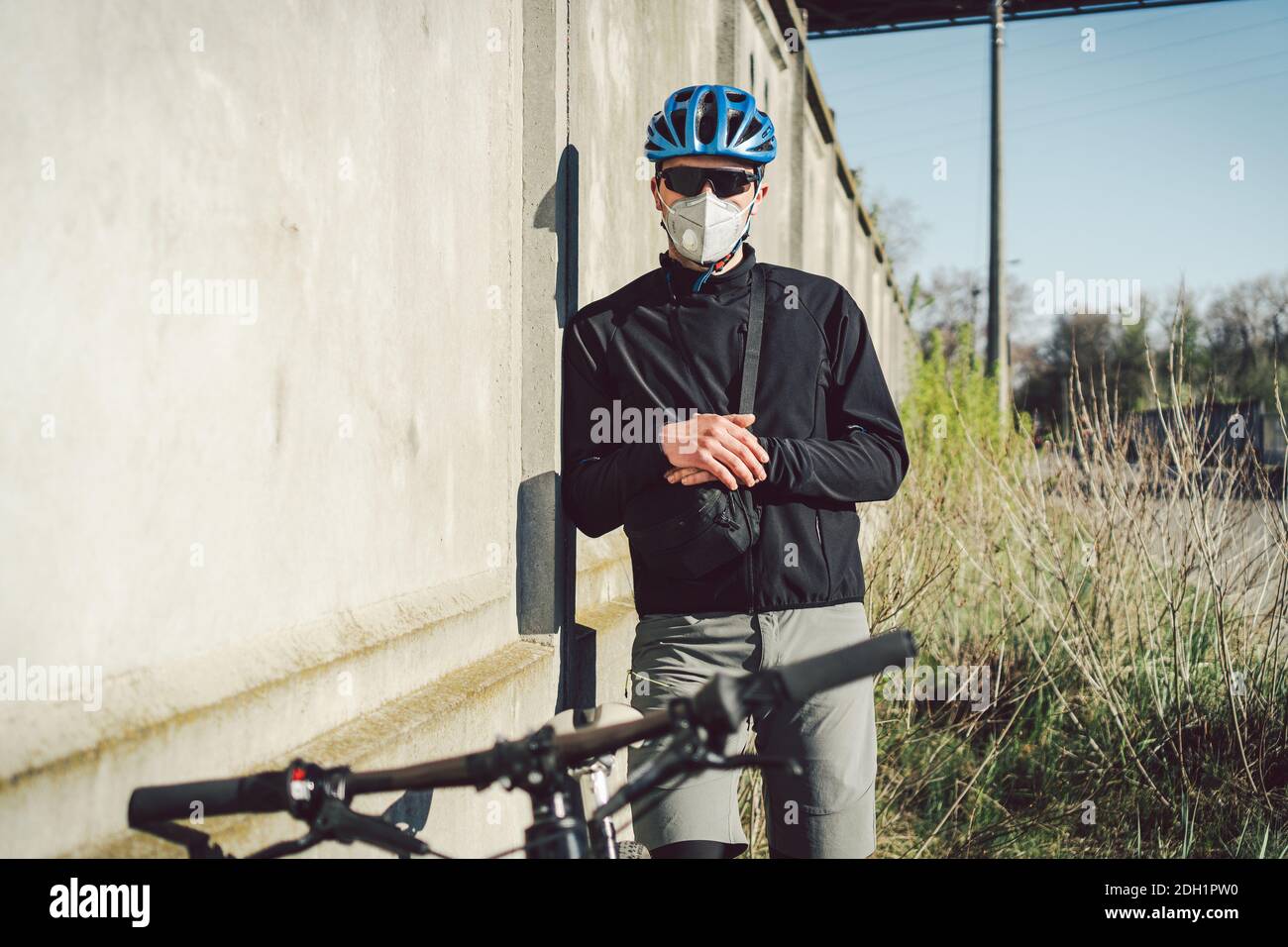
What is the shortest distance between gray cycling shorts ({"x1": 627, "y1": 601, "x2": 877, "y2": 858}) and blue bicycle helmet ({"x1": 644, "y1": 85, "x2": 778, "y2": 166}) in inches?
43.2

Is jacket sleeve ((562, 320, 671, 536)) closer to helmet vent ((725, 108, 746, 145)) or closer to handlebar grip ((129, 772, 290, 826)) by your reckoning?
helmet vent ((725, 108, 746, 145))

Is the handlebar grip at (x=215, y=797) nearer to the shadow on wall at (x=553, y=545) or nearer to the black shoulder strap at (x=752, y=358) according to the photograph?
the black shoulder strap at (x=752, y=358)

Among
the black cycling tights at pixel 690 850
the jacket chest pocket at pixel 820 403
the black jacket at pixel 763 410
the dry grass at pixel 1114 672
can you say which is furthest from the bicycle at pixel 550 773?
the dry grass at pixel 1114 672

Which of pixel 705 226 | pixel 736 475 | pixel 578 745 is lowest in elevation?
pixel 578 745

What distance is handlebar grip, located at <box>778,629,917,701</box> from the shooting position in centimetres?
127

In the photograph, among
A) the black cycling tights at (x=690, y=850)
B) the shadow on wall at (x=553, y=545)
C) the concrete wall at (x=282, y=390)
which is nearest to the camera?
the concrete wall at (x=282, y=390)

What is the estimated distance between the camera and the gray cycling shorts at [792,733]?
8.32 feet

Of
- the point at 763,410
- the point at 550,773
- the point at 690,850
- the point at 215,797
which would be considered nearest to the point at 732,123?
the point at 763,410

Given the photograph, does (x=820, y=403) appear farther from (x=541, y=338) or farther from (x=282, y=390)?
(x=282, y=390)

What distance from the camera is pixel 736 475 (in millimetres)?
2434

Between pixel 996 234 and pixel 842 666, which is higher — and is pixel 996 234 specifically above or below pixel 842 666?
above

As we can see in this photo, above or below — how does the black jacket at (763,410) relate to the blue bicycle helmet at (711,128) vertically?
below

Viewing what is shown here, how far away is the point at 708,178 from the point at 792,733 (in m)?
1.31

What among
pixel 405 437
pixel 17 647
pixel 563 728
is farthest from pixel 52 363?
pixel 405 437
